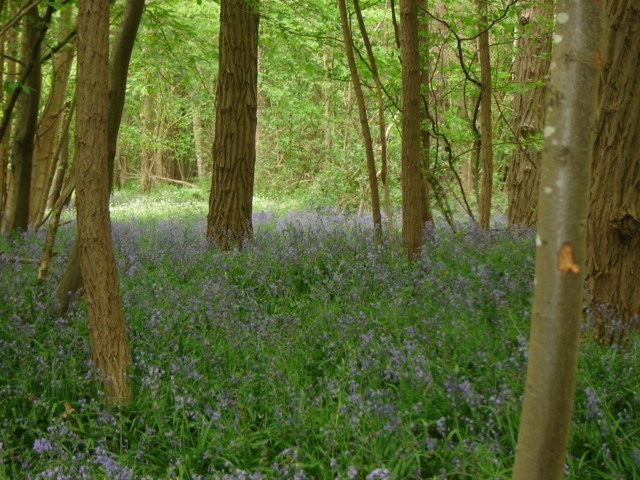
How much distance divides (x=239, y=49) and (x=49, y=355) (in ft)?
17.7

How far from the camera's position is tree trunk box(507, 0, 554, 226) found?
964 centimetres

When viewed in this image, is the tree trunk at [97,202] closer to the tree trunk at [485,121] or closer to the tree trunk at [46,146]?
the tree trunk at [485,121]

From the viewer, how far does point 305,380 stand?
14.5 ft

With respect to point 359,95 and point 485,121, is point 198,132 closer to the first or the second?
point 485,121

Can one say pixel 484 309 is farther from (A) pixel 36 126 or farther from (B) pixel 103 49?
(A) pixel 36 126

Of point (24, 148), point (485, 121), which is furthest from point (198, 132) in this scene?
point (485, 121)

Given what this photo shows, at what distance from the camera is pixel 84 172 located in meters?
4.20

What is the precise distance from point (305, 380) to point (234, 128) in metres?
5.19

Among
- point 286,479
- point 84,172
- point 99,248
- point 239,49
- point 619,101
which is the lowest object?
point 286,479

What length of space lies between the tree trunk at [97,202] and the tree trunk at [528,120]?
6.80m

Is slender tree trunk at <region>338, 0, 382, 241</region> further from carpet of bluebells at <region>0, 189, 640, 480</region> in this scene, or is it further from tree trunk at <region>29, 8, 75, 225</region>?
tree trunk at <region>29, 8, 75, 225</region>

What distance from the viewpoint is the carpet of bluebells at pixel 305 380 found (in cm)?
333

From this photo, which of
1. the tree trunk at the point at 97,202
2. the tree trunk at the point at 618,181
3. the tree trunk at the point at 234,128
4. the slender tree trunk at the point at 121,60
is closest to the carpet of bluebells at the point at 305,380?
the tree trunk at the point at 97,202

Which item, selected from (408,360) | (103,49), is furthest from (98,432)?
(103,49)
